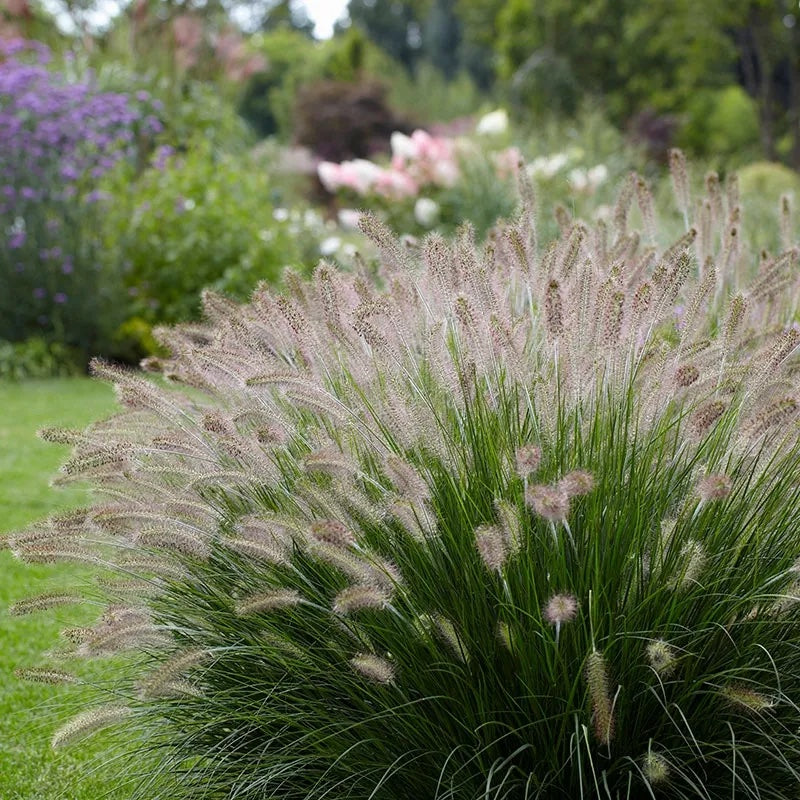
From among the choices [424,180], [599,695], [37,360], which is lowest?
[37,360]

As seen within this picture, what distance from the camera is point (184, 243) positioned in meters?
11.0

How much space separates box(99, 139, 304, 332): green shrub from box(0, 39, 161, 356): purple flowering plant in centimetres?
36

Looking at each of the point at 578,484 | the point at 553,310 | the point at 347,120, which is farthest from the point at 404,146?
the point at 347,120

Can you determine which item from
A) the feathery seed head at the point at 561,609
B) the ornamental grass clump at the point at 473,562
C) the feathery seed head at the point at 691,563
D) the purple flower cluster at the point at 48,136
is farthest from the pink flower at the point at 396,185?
the feathery seed head at the point at 561,609

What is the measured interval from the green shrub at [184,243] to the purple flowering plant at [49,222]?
36 cm

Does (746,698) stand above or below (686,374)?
below

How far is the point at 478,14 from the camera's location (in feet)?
127

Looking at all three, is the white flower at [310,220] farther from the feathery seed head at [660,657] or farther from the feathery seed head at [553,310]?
the feathery seed head at [660,657]

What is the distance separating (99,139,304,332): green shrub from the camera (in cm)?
1095

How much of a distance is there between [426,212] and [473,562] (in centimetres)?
811

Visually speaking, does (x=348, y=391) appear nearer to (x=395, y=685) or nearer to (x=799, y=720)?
(x=395, y=685)

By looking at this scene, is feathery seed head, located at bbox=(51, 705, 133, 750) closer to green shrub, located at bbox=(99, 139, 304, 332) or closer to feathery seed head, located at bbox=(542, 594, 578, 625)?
feathery seed head, located at bbox=(542, 594, 578, 625)

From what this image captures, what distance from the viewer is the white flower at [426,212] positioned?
1001 cm

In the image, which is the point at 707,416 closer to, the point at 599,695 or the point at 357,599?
the point at 599,695
